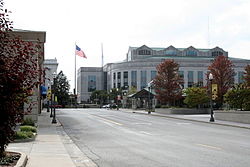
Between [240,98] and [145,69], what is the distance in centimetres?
8724

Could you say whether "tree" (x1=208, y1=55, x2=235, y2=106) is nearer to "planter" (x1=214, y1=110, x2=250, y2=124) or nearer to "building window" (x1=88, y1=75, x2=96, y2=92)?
"planter" (x1=214, y1=110, x2=250, y2=124)

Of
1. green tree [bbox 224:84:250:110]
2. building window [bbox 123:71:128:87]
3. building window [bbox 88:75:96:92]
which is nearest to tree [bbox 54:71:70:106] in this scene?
building window [bbox 123:71:128:87]

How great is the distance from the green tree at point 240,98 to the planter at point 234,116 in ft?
6.04

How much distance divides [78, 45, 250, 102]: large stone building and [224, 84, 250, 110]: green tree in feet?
241

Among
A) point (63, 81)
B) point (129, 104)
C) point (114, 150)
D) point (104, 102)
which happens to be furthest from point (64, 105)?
point (114, 150)

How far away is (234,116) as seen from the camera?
1502 inches

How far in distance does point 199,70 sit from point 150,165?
118138 millimetres

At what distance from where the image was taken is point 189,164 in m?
11.9

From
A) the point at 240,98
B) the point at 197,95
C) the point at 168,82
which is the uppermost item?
the point at 168,82

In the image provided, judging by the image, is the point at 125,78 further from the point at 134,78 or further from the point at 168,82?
the point at 168,82

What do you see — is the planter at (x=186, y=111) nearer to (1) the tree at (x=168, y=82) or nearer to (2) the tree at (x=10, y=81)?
(1) the tree at (x=168, y=82)

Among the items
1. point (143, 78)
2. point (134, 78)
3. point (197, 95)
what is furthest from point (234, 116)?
point (134, 78)

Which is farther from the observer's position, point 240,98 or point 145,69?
point 145,69

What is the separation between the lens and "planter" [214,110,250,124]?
35672mm
